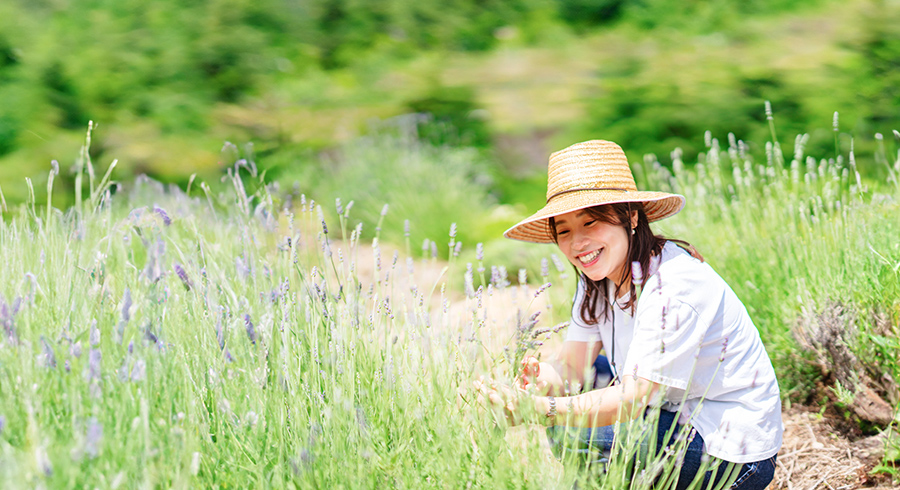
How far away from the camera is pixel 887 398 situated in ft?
7.61

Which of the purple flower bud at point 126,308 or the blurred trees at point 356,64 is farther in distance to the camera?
the blurred trees at point 356,64

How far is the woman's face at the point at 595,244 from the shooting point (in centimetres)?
191

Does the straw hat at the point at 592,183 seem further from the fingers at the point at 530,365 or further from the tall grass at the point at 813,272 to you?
the tall grass at the point at 813,272

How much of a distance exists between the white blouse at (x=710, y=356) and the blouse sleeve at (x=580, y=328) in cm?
25

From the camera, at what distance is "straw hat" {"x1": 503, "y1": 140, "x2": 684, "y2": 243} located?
1.86 metres

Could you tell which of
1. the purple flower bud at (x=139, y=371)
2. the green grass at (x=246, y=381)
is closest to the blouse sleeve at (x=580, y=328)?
the green grass at (x=246, y=381)

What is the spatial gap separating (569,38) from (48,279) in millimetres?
6748

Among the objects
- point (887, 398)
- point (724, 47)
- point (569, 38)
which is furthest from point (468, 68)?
point (887, 398)

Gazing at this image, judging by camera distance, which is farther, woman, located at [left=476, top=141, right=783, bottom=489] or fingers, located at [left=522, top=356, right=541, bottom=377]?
fingers, located at [left=522, top=356, right=541, bottom=377]

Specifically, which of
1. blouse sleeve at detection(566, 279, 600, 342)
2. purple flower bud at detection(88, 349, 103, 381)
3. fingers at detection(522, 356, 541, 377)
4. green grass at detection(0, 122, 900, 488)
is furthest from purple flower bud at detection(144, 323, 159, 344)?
blouse sleeve at detection(566, 279, 600, 342)

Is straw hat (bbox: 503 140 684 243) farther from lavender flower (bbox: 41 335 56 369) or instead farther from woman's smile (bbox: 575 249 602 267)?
lavender flower (bbox: 41 335 56 369)

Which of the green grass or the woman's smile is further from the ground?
the woman's smile

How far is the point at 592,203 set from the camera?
180cm

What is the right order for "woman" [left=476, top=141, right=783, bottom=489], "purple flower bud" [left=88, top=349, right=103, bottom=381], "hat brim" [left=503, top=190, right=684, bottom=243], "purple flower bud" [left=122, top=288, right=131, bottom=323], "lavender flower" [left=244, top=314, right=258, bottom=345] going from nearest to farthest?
"purple flower bud" [left=88, top=349, right=103, bottom=381]
"purple flower bud" [left=122, top=288, right=131, bottom=323]
"lavender flower" [left=244, top=314, right=258, bottom=345]
"woman" [left=476, top=141, right=783, bottom=489]
"hat brim" [left=503, top=190, right=684, bottom=243]
